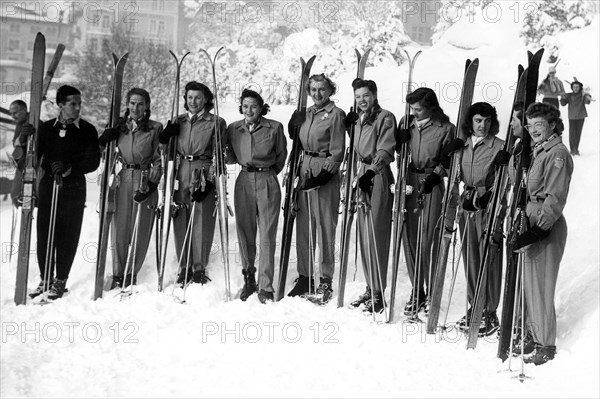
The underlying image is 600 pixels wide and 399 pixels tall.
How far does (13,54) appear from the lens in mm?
11523

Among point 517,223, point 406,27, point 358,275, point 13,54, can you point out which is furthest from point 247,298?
point 406,27

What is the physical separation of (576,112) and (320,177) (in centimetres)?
631

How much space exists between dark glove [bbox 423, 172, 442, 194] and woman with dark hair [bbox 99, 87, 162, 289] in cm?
162

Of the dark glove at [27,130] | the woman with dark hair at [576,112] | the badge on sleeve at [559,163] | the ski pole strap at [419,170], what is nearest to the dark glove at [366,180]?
the ski pole strap at [419,170]

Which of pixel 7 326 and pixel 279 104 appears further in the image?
pixel 279 104

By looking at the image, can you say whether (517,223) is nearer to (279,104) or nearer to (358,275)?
(358,275)

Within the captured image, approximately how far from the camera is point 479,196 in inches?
142

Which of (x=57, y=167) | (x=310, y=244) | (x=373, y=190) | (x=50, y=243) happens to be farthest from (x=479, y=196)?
(x=50, y=243)

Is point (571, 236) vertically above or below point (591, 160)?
below

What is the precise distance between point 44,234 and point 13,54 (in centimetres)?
818

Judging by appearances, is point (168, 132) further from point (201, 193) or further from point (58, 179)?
point (58, 179)

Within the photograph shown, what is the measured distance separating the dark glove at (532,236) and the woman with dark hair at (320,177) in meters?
1.25

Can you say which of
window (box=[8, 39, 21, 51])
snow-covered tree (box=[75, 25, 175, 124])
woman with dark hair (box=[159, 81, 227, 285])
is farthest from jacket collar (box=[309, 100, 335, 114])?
window (box=[8, 39, 21, 51])

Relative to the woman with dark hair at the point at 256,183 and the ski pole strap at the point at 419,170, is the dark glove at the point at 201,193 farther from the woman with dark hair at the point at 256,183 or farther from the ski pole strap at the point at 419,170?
the ski pole strap at the point at 419,170
